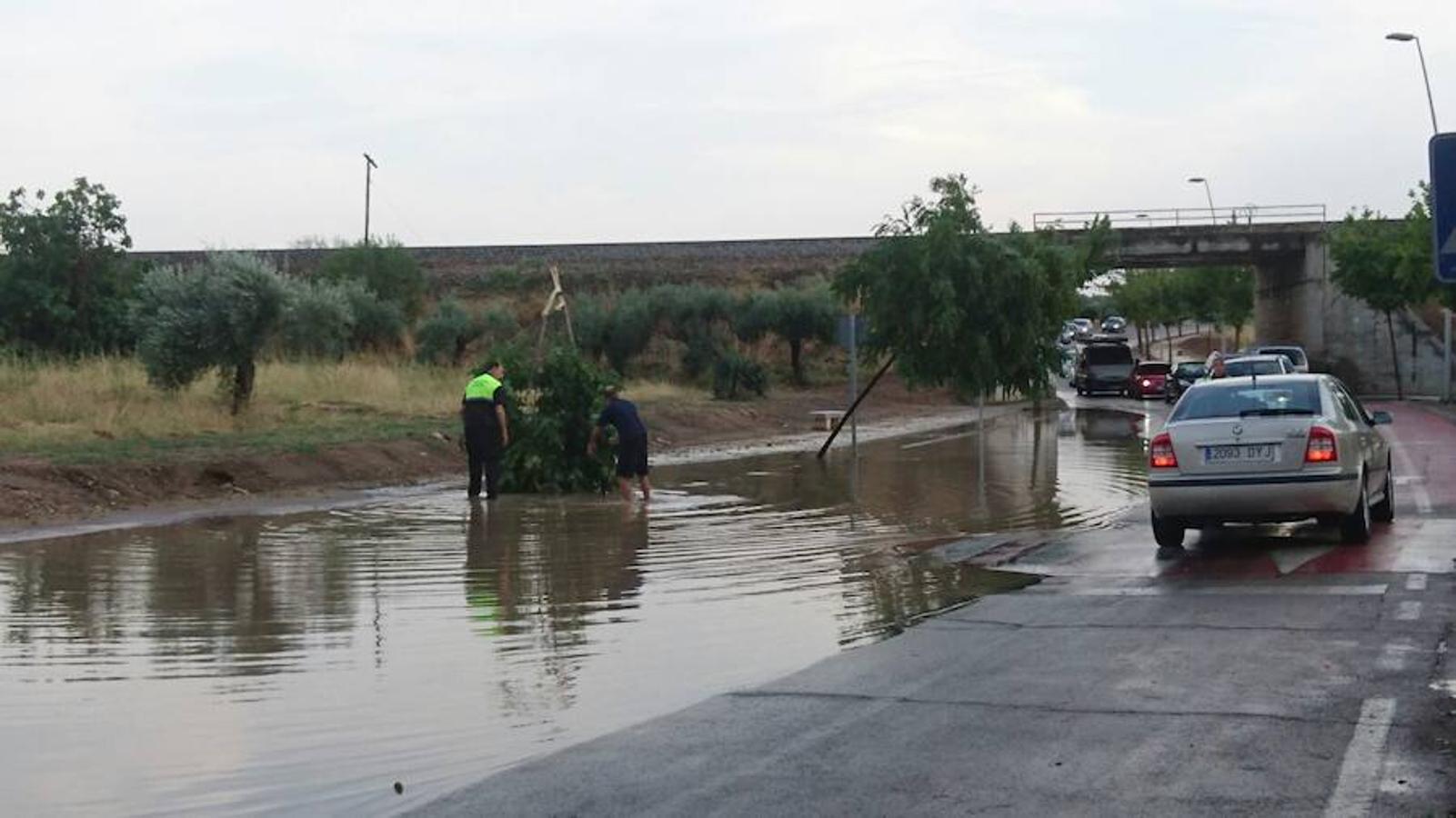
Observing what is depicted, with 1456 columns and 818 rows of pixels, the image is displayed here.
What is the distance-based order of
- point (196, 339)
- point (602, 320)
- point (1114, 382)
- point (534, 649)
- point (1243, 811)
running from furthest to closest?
point (1114, 382)
point (602, 320)
point (196, 339)
point (534, 649)
point (1243, 811)

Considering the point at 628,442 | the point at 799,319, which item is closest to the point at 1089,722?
the point at 628,442

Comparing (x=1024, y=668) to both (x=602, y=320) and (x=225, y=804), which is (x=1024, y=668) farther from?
(x=602, y=320)

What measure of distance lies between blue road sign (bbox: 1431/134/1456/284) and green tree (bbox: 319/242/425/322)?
58.6 m

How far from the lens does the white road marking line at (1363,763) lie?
7.04 m

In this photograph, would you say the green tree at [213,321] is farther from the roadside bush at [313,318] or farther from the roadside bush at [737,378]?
the roadside bush at [737,378]

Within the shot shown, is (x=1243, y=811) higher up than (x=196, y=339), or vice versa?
(x=196, y=339)

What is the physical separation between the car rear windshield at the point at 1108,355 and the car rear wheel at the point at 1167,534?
4918 centimetres

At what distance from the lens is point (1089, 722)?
8.70 meters

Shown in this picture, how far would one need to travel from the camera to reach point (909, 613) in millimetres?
12844

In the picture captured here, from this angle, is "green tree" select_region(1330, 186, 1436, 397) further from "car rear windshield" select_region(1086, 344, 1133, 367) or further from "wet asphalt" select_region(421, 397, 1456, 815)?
"wet asphalt" select_region(421, 397, 1456, 815)

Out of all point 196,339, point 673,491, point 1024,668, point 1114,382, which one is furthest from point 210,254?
point 1114,382

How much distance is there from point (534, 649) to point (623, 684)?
1326mm

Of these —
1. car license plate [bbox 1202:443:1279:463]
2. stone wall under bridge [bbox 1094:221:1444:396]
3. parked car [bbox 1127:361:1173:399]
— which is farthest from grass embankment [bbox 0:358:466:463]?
stone wall under bridge [bbox 1094:221:1444:396]

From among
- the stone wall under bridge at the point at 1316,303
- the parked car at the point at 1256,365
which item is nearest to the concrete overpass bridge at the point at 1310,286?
the stone wall under bridge at the point at 1316,303
